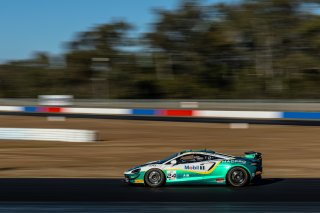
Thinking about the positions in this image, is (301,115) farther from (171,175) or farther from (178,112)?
(171,175)

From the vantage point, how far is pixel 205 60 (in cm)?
6212

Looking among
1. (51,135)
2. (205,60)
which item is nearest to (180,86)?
Result: (205,60)

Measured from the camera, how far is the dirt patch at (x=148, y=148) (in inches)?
587

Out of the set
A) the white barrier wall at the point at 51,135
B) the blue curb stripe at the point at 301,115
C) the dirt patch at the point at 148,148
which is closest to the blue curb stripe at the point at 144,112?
the dirt patch at the point at 148,148

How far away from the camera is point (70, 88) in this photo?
67.4 metres

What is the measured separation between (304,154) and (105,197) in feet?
33.0

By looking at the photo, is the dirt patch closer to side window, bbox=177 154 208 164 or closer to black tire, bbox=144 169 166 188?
black tire, bbox=144 169 166 188

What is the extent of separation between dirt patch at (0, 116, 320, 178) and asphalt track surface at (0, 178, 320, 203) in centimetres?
217

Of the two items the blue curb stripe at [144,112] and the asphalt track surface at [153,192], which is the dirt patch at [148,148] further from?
the blue curb stripe at [144,112]

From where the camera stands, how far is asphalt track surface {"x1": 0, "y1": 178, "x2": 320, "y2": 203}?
31.8 feet

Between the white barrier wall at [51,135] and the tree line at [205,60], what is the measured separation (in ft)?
109

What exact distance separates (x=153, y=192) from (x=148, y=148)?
10.1 metres

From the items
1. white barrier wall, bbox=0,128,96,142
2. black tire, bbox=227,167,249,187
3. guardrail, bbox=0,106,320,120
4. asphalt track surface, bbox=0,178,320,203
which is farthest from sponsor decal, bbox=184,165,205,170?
guardrail, bbox=0,106,320,120

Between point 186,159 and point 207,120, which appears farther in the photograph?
point 207,120
